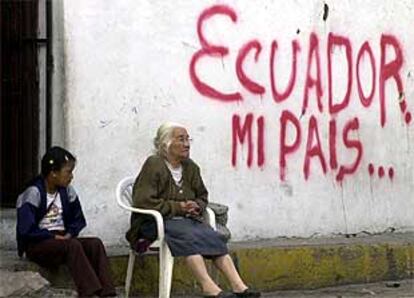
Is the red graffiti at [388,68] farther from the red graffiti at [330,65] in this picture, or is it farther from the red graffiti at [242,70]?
the red graffiti at [242,70]

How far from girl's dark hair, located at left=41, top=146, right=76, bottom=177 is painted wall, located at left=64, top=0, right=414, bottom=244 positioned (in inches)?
29.4

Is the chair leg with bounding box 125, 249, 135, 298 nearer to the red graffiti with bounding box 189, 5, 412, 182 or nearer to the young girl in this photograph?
the young girl

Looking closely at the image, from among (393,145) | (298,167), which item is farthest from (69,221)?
(393,145)

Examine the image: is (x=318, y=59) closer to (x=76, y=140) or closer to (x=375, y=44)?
(x=375, y=44)

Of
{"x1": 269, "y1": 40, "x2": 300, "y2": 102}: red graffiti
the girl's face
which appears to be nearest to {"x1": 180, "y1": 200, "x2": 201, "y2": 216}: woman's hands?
the girl's face

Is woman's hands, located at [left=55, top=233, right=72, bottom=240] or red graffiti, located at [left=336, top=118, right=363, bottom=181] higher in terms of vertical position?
red graffiti, located at [left=336, top=118, right=363, bottom=181]

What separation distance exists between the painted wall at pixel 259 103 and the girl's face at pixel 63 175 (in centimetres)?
77

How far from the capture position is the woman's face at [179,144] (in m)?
6.74

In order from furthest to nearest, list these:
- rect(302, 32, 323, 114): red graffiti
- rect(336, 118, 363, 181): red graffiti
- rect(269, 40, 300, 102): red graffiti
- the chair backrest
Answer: rect(336, 118, 363, 181): red graffiti, rect(302, 32, 323, 114): red graffiti, rect(269, 40, 300, 102): red graffiti, the chair backrest

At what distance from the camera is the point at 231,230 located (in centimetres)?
799

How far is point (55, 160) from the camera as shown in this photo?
21.8ft

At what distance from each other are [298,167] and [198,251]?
2.04 m

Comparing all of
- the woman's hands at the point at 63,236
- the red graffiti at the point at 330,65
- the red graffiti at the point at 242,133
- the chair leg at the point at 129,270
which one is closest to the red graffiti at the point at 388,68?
the red graffiti at the point at 330,65

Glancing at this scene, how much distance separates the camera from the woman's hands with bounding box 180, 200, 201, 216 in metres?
6.66
